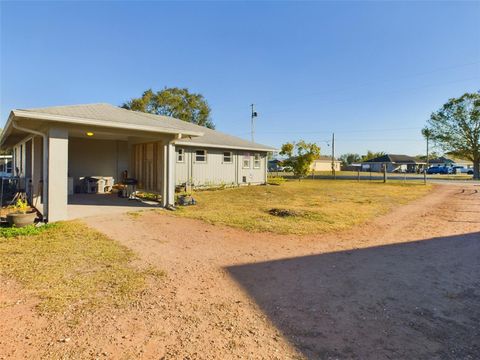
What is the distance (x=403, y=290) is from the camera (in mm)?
4066

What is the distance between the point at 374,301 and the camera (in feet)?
12.2

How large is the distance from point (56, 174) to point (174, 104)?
32850 millimetres

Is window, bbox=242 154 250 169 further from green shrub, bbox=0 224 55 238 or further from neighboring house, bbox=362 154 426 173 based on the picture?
neighboring house, bbox=362 154 426 173

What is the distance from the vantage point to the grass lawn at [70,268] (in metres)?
3.62

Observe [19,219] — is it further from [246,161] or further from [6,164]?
[6,164]

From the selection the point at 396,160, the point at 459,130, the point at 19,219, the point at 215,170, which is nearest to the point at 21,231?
the point at 19,219

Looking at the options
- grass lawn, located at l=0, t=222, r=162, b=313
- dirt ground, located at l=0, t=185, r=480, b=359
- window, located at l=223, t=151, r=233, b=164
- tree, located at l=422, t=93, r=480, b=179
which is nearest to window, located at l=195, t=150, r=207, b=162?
window, located at l=223, t=151, r=233, b=164

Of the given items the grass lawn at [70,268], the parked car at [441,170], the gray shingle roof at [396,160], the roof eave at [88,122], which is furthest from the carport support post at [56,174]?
the gray shingle roof at [396,160]

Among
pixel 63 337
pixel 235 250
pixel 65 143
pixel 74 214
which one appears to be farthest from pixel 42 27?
pixel 63 337

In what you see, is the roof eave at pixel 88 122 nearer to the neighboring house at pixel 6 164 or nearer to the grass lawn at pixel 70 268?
the grass lawn at pixel 70 268

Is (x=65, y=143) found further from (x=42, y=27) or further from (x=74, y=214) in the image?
(x=42, y=27)

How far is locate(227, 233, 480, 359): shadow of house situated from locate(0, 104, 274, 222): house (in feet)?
19.8

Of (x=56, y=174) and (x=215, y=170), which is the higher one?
(x=215, y=170)

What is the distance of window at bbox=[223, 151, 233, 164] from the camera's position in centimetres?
1917
